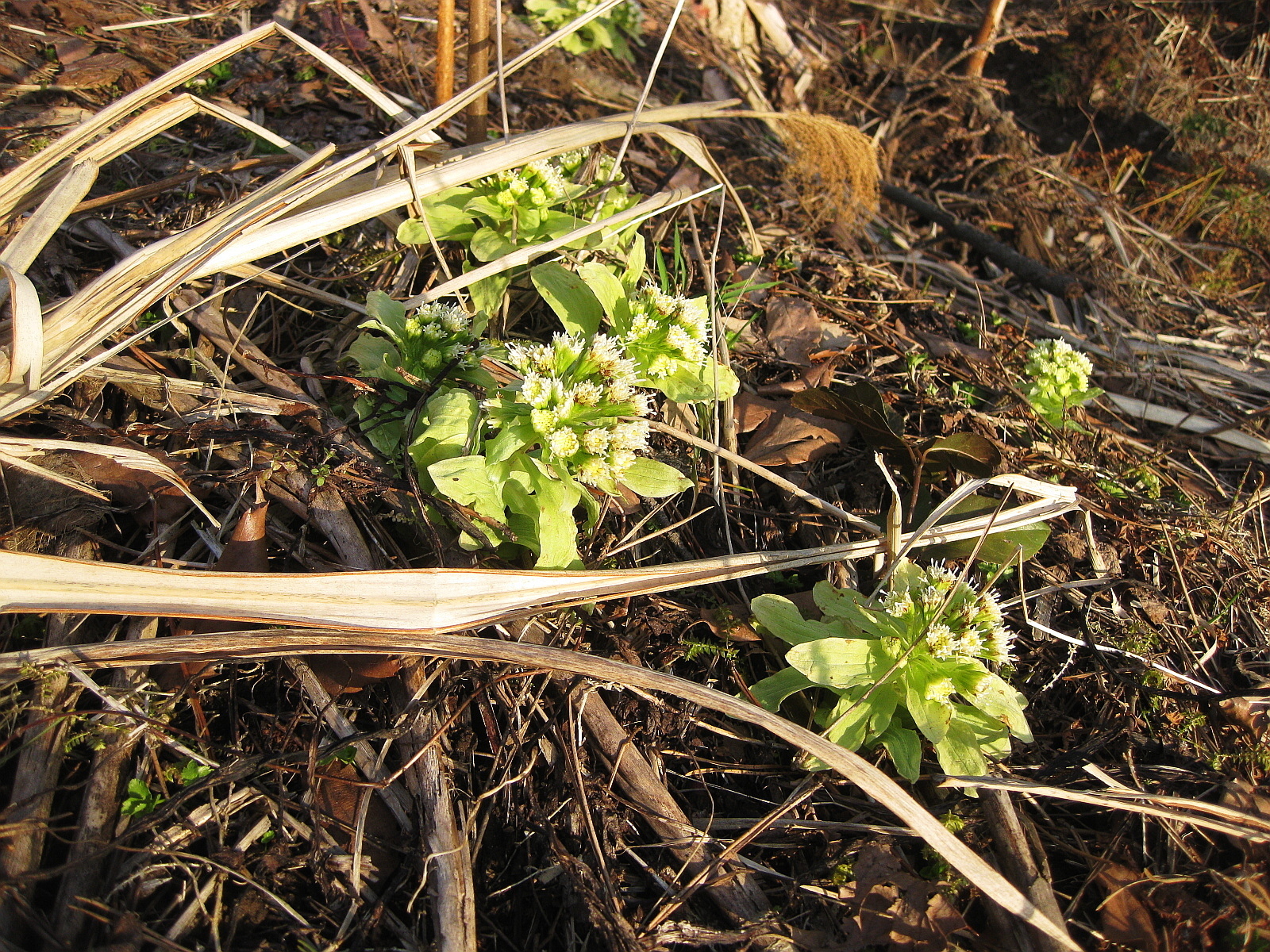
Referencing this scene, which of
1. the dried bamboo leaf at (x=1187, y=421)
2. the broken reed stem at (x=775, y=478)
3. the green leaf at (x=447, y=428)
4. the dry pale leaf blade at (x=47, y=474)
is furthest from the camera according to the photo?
the dried bamboo leaf at (x=1187, y=421)

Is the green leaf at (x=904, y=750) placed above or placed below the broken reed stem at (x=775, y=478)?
below

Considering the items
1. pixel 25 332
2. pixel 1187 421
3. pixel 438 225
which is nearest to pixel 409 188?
pixel 438 225

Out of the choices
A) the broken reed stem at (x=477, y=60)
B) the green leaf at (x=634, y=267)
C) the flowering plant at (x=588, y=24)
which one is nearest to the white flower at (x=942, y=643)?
the green leaf at (x=634, y=267)

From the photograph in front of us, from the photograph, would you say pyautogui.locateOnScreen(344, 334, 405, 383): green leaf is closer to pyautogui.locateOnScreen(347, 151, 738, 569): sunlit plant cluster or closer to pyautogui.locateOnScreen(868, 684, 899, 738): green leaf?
pyautogui.locateOnScreen(347, 151, 738, 569): sunlit plant cluster

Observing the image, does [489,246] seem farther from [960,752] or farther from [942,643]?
[960,752]

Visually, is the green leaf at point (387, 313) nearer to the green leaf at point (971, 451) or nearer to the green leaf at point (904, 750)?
the green leaf at point (971, 451)

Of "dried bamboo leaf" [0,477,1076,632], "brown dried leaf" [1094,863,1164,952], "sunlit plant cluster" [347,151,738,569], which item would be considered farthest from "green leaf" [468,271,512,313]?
"brown dried leaf" [1094,863,1164,952]

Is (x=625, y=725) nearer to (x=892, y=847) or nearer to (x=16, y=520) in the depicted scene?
(x=892, y=847)
